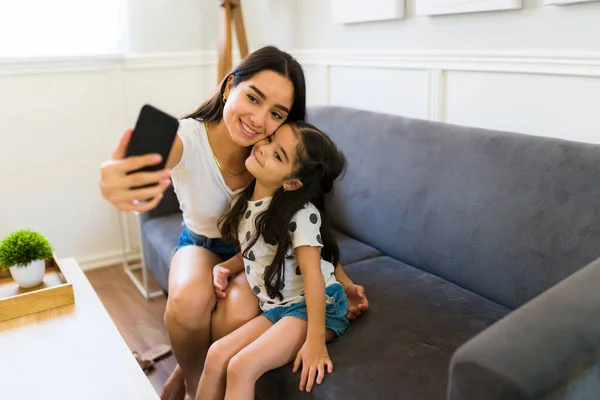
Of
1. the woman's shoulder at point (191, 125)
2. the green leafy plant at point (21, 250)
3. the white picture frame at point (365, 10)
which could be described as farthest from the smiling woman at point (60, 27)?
the woman's shoulder at point (191, 125)

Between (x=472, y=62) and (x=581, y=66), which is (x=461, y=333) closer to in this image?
(x=581, y=66)

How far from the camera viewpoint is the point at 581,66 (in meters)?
1.53

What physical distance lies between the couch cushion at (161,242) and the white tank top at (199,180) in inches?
16.4

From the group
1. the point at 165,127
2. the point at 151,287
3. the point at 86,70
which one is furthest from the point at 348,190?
the point at 86,70

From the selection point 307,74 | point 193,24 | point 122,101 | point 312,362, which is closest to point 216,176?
point 312,362

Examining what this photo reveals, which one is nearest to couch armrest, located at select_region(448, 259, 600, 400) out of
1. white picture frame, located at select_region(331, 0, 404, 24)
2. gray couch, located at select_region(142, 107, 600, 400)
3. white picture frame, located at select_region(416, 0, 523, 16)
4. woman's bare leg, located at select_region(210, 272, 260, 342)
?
gray couch, located at select_region(142, 107, 600, 400)

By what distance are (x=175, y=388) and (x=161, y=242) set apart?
625 mm

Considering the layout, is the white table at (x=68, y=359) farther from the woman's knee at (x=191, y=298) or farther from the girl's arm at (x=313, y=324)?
the girl's arm at (x=313, y=324)

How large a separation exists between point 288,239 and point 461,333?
49 centimetres

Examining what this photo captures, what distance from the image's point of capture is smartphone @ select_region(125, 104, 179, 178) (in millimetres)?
982

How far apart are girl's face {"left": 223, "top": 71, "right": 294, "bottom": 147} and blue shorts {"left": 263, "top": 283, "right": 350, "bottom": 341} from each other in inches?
17.7

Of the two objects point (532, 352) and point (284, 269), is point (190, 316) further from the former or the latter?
point (532, 352)

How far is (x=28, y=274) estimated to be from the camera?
1540 mm

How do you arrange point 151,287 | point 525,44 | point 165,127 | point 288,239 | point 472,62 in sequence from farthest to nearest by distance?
point 151,287
point 472,62
point 525,44
point 288,239
point 165,127
